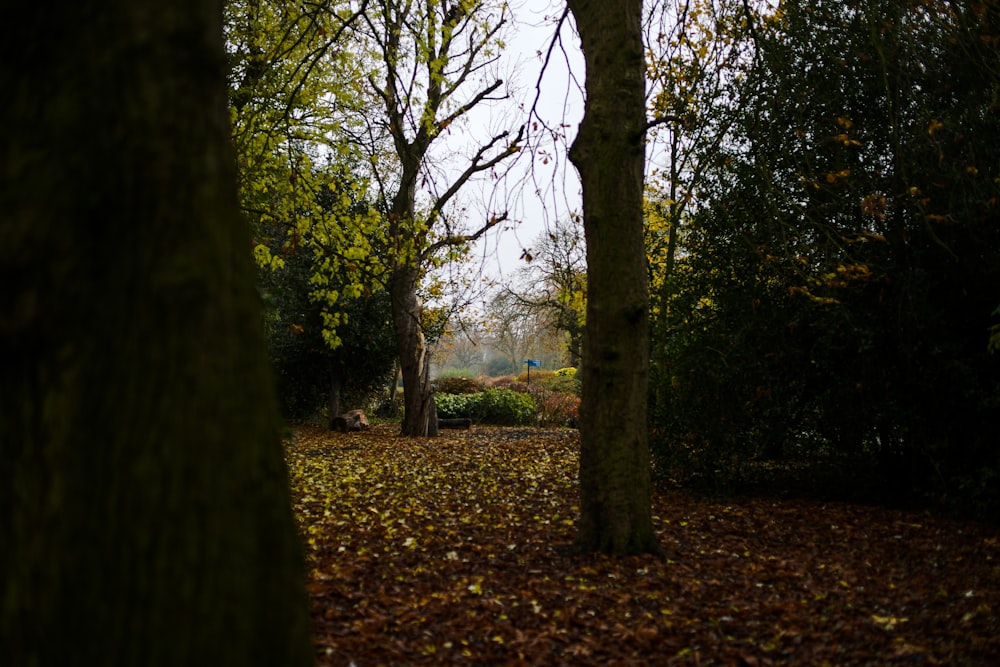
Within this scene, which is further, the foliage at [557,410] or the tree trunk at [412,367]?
the foliage at [557,410]

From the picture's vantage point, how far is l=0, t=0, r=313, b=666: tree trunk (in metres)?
1.33

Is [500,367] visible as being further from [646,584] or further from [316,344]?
[646,584]

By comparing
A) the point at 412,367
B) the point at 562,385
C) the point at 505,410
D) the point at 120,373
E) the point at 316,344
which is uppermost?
the point at 316,344

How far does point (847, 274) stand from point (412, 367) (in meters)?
7.71

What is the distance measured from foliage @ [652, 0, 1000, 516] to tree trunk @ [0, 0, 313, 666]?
5.05 m

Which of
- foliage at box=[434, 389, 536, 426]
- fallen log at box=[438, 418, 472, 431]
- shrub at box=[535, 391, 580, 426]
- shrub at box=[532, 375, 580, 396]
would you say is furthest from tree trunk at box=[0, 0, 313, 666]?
shrub at box=[532, 375, 580, 396]

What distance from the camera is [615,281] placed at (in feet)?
13.7

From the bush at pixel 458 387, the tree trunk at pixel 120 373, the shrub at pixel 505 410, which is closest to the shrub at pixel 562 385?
the bush at pixel 458 387

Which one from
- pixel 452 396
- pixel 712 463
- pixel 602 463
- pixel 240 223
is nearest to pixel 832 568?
pixel 602 463

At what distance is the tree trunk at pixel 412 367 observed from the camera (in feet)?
39.2

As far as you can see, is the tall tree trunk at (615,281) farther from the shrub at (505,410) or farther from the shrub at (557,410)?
the shrub at (505,410)

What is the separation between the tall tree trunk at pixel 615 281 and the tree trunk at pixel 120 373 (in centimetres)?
297

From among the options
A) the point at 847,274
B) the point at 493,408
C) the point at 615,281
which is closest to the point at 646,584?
the point at 615,281

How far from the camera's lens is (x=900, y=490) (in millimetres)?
6516
